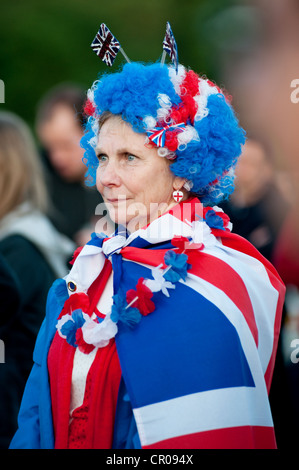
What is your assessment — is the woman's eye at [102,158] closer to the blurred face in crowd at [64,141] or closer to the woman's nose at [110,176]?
the woman's nose at [110,176]

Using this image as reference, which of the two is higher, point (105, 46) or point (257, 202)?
point (105, 46)

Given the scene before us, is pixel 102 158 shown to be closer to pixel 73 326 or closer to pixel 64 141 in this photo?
pixel 73 326

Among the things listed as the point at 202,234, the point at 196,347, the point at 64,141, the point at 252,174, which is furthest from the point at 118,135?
the point at 64,141

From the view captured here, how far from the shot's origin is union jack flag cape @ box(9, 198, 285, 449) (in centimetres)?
241

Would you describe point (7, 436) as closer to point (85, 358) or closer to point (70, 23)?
point (85, 358)

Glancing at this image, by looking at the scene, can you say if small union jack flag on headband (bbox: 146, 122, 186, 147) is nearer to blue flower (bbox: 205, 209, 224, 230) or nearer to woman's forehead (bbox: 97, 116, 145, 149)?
woman's forehead (bbox: 97, 116, 145, 149)

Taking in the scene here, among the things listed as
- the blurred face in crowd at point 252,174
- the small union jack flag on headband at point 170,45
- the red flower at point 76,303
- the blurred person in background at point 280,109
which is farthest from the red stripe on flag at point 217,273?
the blurred face in crowd at point 252,174

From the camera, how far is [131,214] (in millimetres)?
2668

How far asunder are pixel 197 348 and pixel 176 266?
33cm

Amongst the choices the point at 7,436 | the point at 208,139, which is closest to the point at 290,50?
the point at 208,139

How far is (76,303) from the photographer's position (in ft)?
8.81

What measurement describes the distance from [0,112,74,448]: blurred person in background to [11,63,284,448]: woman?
1.01 meters

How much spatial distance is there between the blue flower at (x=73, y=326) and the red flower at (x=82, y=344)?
0.02 metres

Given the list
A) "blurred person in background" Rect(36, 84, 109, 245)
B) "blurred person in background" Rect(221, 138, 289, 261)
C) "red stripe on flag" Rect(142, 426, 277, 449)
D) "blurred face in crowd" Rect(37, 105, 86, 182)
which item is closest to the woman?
"red stripe on flag" Rect(142, 426, 277, 449)
